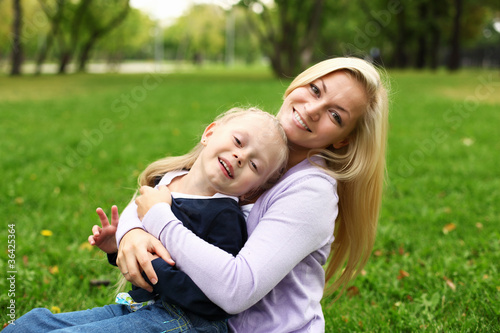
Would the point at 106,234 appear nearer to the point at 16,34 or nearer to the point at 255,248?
the point at 255,248

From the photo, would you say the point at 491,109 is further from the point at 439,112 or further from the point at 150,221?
the point at 150,221

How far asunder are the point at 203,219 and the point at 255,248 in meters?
0.23

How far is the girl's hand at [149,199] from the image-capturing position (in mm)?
1764

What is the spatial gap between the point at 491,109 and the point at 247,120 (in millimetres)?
10179

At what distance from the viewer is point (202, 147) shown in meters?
2.15

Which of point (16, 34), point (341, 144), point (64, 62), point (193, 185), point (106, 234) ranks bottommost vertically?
point (64, 62)

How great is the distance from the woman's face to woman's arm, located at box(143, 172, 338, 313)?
0.95 ft

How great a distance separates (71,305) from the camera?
2.93 m

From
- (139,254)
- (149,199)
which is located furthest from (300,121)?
(139,254)

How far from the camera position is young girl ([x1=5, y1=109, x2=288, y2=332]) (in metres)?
1.67

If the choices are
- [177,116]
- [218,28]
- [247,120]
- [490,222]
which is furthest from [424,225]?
[218,28]

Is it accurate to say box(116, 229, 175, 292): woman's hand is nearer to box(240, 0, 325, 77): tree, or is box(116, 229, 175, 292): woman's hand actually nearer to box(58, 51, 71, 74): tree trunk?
box(240, 0, 325, 77): tree

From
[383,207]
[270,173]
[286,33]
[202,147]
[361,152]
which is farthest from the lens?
[286,33]

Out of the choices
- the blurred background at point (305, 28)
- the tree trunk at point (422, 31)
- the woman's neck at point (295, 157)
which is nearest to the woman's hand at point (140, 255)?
the woman's neck at point (295, 157)
